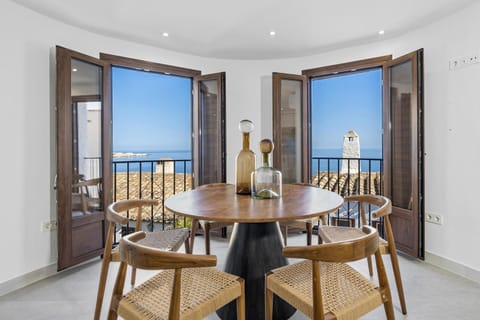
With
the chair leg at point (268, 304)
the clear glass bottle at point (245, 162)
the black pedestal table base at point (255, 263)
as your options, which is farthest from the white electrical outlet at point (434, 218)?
the chair leg at point (268, 304)

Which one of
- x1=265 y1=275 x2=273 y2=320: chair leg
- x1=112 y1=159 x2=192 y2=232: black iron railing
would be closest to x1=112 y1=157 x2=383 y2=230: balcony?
x1=112 y1=159 x2=192 y2=232: black iron railing

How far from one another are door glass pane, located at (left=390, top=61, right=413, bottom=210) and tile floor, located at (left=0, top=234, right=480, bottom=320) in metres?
0.74

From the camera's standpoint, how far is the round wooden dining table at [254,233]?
162 cm

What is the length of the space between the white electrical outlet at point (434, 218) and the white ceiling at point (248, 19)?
6.33 ft

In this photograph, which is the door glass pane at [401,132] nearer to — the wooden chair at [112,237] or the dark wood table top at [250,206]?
the dark wood table top at [250,206]

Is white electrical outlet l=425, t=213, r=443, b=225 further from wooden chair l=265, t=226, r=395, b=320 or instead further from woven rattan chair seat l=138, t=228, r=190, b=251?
woven rattan chair seat l=138, t=228, r=190, b=251

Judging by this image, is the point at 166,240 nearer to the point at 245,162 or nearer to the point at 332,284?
the point at 245,162

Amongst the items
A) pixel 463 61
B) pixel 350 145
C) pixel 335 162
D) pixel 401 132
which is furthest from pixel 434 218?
pixel 350 145

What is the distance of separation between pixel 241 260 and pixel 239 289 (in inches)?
21.3

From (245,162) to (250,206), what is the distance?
1.58 feet

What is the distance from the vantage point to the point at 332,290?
4.41 feet

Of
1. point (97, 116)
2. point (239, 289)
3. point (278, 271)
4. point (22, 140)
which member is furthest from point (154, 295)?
point (97, 116)

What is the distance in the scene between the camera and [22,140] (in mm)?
2559

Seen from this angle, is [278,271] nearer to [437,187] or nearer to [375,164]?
[437,187]
